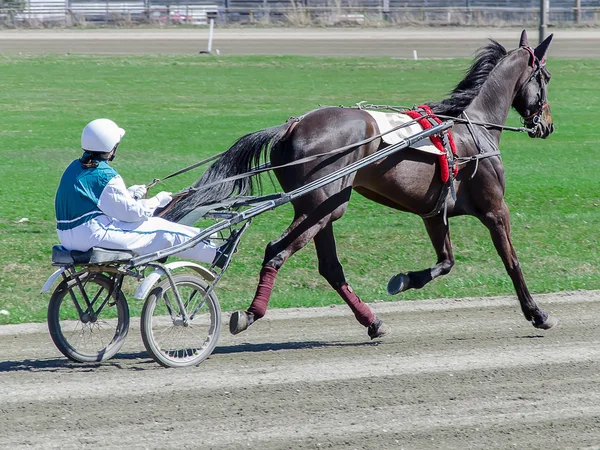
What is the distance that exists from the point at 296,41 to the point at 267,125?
20.3 m

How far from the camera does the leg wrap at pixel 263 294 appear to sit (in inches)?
265

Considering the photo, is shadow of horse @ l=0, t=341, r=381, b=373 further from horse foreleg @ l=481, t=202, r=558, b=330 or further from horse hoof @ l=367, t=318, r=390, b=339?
horse foreleg @ l=481, t=202, r=558, b=330

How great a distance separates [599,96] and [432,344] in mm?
18616

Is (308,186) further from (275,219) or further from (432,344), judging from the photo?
(275,219)

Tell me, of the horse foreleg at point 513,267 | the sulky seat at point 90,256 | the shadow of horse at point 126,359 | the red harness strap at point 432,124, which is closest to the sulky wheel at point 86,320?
the shadow of horse at point 126,359

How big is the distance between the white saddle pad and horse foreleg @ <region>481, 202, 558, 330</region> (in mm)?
684

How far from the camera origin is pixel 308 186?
266 inches

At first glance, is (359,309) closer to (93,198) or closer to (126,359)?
(126,359)

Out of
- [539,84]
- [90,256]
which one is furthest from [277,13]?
[90,256]

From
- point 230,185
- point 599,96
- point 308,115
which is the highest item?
point 308,115

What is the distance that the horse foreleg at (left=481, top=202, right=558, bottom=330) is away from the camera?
24.7ft

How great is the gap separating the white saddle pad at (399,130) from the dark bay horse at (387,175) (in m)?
0.06

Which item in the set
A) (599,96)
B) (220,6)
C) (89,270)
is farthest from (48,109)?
(220,6)

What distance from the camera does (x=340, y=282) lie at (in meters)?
7.30
